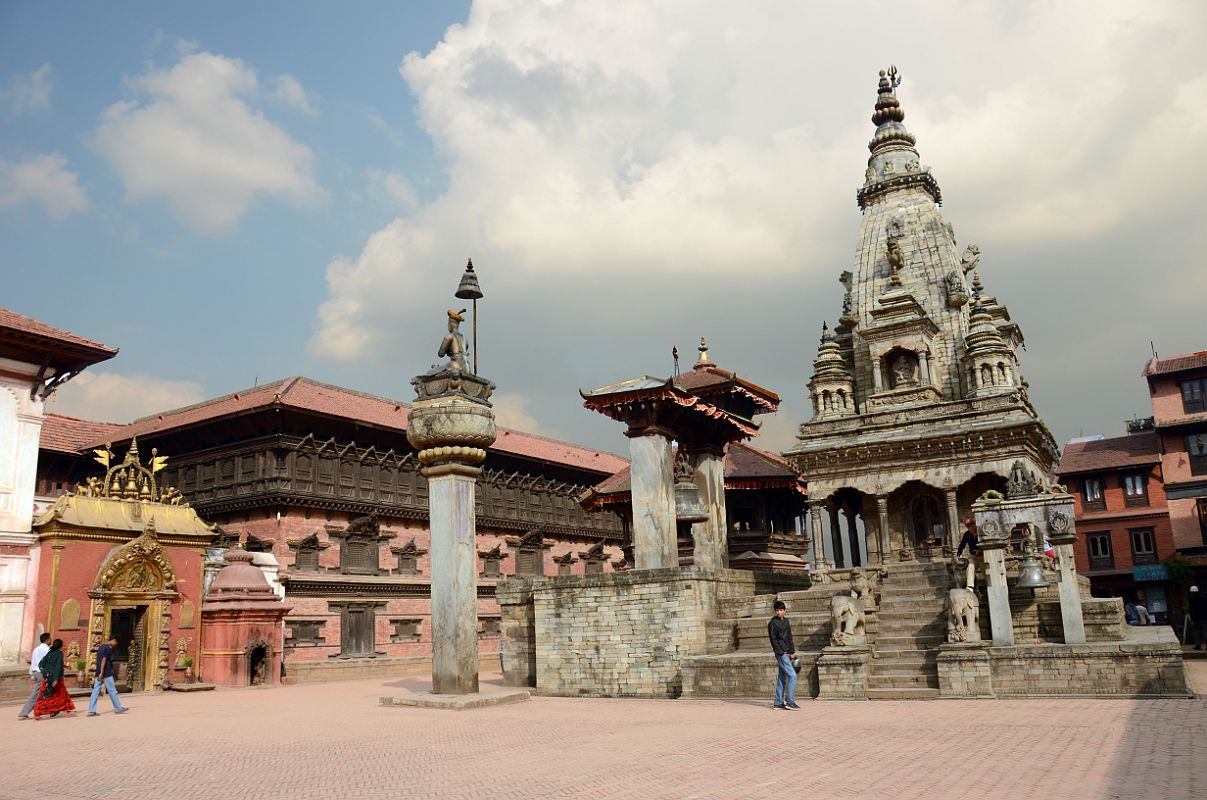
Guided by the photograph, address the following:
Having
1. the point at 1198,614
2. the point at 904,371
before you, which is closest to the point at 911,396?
the point at 904,371

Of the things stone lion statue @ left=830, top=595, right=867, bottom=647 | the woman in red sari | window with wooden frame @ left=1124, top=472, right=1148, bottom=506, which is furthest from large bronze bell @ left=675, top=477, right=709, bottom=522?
window with wooden frame @ left=1124, top=472, right=1148, bottom=506

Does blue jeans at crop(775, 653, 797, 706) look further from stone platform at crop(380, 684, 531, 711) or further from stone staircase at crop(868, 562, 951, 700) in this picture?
stone platform at crop(380, 684, 531, 711)

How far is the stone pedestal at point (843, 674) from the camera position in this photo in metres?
14.7

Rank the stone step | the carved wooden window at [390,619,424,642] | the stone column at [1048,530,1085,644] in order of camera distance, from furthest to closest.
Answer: the carved wooden window at [390,619,424,642]
the stone column at [1048,530,1085,644]
the stone step

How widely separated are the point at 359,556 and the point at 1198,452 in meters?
36.5

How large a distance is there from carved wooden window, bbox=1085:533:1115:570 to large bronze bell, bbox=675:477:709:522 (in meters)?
32.4

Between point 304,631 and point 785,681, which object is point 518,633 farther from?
point 304,631

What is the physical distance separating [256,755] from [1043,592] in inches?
523

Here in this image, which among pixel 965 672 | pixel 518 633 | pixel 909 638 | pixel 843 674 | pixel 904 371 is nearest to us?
pixel 965 672

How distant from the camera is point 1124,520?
4388 centimetres

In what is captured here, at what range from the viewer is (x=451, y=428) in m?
16.2

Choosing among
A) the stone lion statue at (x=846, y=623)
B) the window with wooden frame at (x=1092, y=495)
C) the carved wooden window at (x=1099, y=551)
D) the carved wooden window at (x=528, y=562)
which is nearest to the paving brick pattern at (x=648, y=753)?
the stone lion statue at (x=846, y=623)

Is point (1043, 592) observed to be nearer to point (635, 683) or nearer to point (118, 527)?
point (635, 683)

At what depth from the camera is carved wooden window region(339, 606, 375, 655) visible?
34125 millimetres
